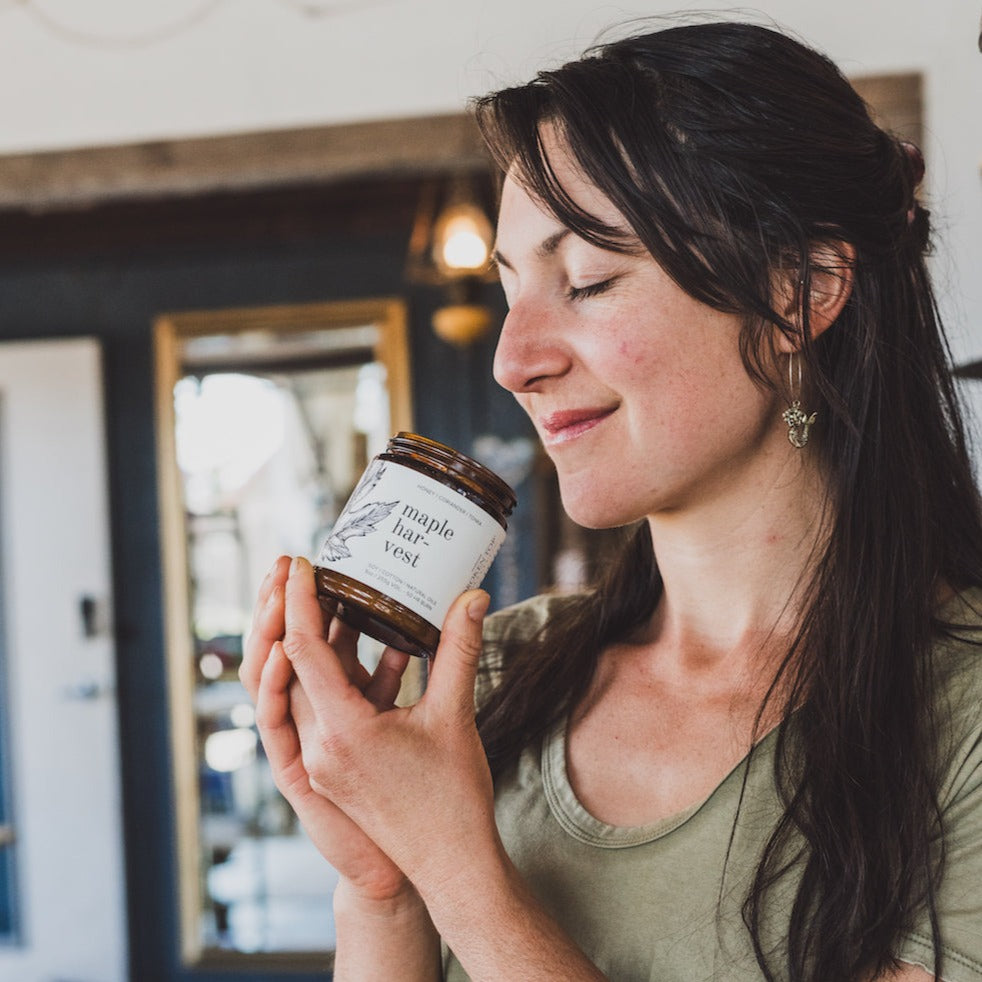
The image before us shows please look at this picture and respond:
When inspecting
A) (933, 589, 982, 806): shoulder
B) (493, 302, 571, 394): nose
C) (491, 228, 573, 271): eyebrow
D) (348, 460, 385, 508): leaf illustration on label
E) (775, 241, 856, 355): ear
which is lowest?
(933, 589, 982, 806): shoulder

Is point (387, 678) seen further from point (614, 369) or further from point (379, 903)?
point (614, 369)

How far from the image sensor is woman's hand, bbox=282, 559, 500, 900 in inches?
31.5

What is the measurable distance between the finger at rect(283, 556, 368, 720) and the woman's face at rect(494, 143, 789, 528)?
0.23 m

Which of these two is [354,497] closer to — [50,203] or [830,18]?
[830,18]

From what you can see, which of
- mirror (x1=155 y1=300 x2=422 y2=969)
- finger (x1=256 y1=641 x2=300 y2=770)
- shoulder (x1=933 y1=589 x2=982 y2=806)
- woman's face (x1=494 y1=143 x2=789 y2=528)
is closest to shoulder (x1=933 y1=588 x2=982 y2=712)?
shoulder (x1=933 y1=589 x2=982 y2=806)

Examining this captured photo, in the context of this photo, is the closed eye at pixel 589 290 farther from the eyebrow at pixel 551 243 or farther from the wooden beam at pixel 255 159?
the wooden beam at pixel 255 159

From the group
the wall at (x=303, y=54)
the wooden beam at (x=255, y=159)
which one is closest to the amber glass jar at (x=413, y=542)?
the wall at (x=303, y=54)

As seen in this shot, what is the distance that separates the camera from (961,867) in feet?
2.58

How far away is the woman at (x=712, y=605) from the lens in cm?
80

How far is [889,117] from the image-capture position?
2.17m

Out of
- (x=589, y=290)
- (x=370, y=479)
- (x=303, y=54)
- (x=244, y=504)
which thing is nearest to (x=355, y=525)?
(x=370, y=479)

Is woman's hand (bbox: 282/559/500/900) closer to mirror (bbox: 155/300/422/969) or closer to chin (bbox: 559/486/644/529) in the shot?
chin (bbox: 559/486/644/529)

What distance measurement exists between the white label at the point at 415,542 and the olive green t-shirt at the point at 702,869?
0.24 meters

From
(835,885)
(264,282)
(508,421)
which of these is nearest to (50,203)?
(264,282)
